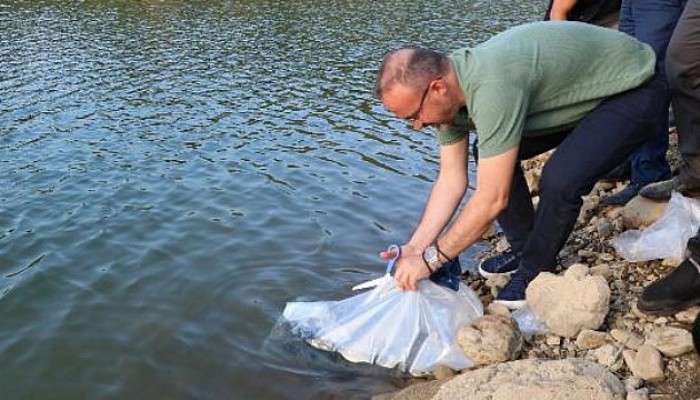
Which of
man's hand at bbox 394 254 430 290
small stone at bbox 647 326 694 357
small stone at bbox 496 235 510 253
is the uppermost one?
man's hand at bbox 394 254 430 290

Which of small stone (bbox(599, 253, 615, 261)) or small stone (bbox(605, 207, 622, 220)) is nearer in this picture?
small stone (bbox(599, 253, 615, 261))

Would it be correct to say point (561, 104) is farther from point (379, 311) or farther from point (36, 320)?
point (36, 320)

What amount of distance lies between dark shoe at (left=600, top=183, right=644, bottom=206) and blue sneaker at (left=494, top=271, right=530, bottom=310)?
5.80 ft

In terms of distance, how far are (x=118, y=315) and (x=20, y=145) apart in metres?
5.68

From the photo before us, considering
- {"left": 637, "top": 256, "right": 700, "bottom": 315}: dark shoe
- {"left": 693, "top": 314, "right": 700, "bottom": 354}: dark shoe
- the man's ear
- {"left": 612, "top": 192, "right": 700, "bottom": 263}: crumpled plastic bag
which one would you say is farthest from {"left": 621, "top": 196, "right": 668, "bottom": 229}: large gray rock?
the man's ear

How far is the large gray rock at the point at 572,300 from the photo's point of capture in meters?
4.19

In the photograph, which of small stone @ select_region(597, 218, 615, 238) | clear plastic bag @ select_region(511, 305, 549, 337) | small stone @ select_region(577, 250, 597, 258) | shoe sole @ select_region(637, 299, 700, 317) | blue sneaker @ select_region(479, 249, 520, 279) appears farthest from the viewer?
small stone @ select_region(597, 218, 615, 238)

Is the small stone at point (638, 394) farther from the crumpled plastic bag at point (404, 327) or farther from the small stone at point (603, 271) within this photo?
the small stone at point (603, 271)

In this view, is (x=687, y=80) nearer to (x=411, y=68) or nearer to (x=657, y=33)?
(x=657, y=33)

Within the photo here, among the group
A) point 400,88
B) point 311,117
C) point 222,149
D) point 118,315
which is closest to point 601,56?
point 400,88

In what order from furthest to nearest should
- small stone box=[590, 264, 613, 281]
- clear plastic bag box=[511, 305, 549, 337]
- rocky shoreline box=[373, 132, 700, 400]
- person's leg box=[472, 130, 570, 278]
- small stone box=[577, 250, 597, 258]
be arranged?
small stone box=[577, 250, 597, 258] < small stone box=[590, 264, 613, 281] < person's leg box=[472, 130, 570, 278] < clear plastic bag box=[511, 305, 549, 337] < rocky shoreline box=[373, 132, 700, 400]

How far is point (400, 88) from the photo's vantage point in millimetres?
3600

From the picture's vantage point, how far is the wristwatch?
422 cm

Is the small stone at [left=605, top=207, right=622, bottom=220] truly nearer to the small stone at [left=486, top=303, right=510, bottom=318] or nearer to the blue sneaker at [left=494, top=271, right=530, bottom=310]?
the blue sneaker at [left=494, top=271, right=530, bottom=310]
